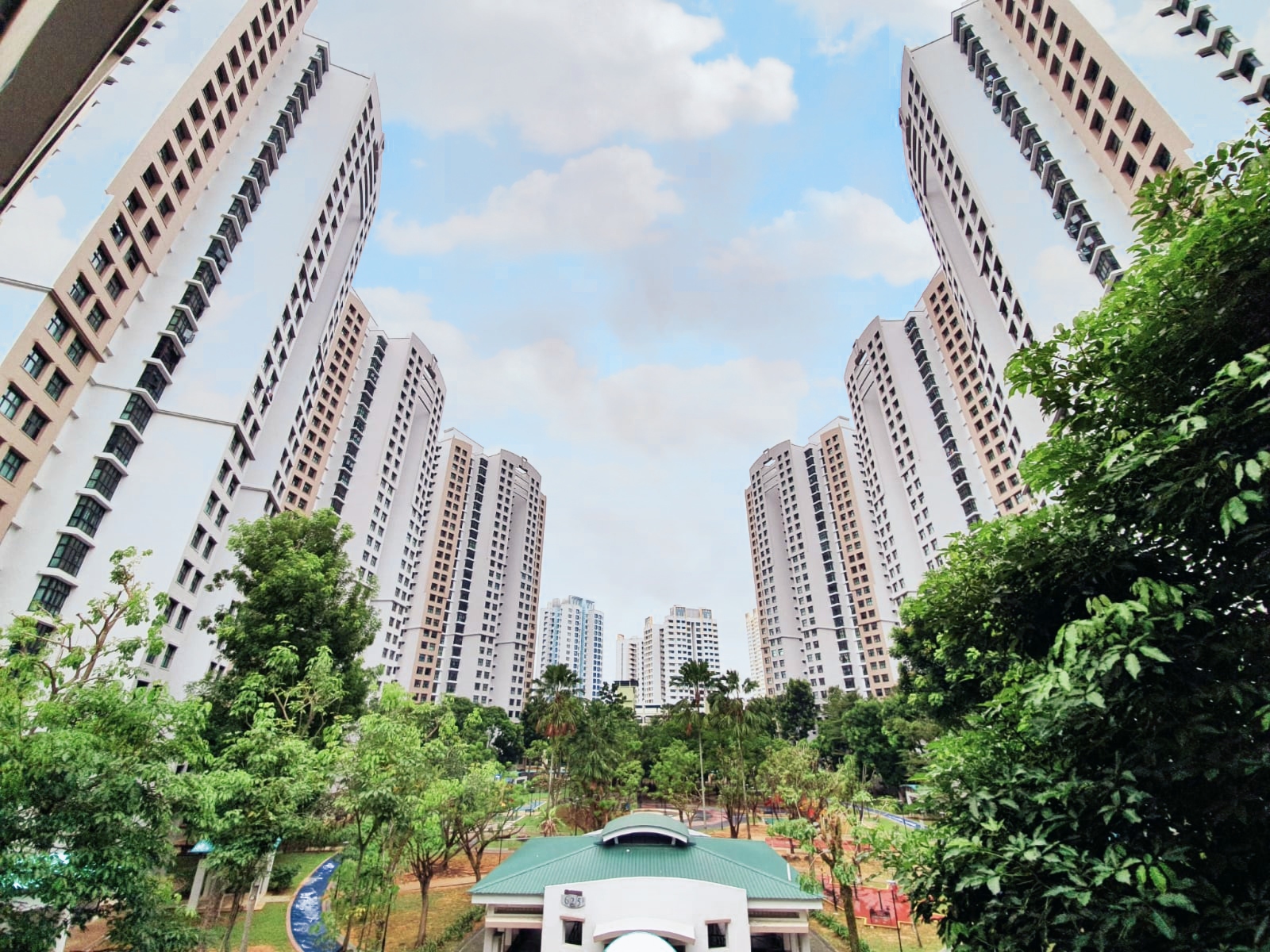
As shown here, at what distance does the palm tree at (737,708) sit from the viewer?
42.3 m

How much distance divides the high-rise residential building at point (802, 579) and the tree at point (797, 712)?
776 cm

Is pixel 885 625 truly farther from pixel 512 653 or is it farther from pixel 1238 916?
pixel 1238 916

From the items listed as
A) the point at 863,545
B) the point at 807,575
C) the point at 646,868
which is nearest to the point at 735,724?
the point at 646,868

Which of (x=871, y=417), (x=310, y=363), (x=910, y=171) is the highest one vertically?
(x=910, y=171)

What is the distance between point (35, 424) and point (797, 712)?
261ft

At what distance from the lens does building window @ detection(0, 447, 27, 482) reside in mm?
25841

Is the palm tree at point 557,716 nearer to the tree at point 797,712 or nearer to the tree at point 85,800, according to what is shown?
the tree at point 85,800

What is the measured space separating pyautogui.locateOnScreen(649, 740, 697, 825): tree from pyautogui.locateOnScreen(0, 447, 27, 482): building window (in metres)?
42.8

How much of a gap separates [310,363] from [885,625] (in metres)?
78.9

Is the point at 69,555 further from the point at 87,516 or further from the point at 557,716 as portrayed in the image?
the point at 557,716

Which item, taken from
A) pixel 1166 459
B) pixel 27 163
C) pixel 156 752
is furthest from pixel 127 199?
pixel 1166 459

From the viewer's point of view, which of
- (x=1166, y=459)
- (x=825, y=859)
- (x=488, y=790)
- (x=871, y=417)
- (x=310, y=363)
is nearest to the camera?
(x=1166, y=459)

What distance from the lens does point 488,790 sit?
23.6m

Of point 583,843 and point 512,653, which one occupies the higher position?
point 512,653
